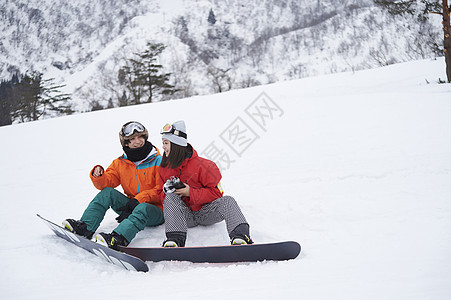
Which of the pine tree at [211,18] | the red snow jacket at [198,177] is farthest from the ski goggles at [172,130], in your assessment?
the pine tree at [211,18]

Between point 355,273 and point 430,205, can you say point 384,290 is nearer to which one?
point 355,273

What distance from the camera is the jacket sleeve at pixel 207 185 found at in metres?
2.28

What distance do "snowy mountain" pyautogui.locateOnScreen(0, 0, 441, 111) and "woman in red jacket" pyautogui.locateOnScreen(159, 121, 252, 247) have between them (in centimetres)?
4559

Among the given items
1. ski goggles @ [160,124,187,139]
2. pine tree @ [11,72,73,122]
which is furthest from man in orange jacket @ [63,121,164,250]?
pine tree @ [11,72,73,122]

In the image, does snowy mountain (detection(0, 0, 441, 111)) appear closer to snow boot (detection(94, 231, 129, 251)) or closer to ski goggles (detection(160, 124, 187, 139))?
ski goggles (detection(160, 124, 187, 139))

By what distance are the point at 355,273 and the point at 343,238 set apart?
0.52 m

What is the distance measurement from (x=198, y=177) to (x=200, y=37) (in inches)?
3170

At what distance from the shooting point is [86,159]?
542cm

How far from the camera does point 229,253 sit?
1965mm

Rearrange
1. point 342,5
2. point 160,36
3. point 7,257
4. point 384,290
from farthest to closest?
point 342,5, point 160,36, point 7,257, point 384,290

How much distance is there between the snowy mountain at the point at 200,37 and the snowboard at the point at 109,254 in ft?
149

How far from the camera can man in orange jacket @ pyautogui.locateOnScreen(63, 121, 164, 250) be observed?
233cm

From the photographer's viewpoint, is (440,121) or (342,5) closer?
(440,121)

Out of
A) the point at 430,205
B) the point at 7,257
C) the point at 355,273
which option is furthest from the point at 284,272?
the point at 7,257
